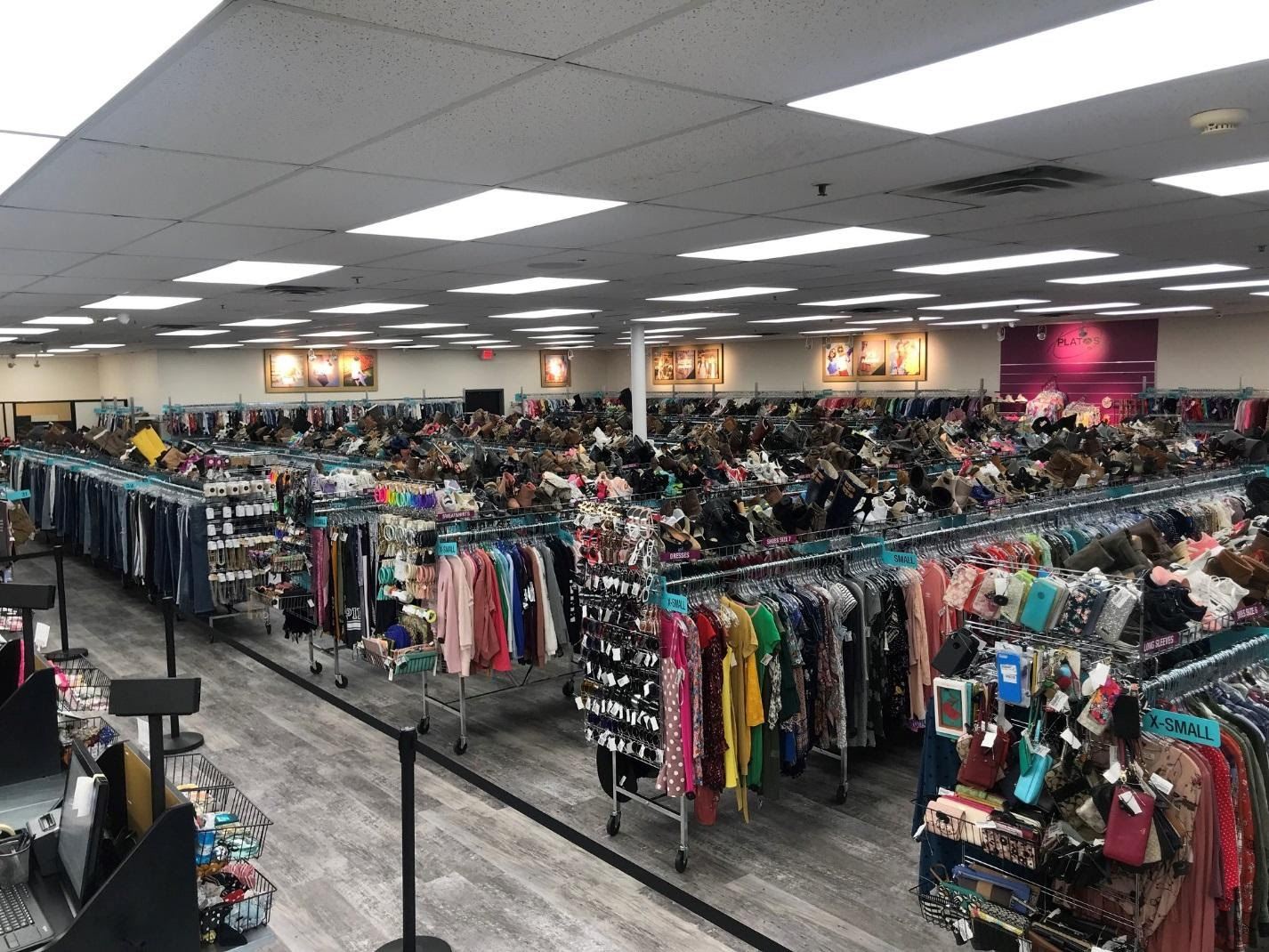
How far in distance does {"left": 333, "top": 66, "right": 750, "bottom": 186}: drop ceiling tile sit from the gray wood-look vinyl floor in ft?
10.7

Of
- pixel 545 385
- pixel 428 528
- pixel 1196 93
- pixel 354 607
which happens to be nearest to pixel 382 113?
pixel 1196 93

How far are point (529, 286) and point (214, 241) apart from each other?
3.60 meters

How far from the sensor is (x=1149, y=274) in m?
9.16

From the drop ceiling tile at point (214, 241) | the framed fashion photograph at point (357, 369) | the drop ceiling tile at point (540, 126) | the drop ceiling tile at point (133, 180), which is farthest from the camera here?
the framed fashion photograph at point (357, 369)

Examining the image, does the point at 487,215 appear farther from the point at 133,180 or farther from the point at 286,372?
the point at 286,372

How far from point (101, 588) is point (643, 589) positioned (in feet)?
29.6

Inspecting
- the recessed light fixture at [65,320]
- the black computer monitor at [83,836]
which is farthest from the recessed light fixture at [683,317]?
the black computer monitor at [83,836]

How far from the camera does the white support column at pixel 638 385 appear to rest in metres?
14.6

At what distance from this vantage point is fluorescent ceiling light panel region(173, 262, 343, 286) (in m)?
7.00

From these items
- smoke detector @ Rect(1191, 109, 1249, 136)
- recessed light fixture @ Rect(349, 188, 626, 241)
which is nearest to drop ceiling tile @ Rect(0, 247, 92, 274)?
recessed light fixture @ Rect(349, 188, 626, 241)

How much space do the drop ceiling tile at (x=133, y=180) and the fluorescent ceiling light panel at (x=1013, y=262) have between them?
19.5 feet

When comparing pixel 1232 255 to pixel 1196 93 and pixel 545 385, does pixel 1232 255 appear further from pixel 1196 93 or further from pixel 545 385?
pixel 545 385

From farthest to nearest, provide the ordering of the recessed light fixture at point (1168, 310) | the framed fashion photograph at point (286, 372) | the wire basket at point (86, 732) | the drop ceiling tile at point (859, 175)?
the framed fashion photograph at point (286, 372) → the recessed light fixture at point (1168, 310) → the drop ceiling tile at point (859, 175) → the wire basket at point (86, 732)

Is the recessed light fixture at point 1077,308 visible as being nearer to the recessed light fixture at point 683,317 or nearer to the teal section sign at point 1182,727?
the recessed light fixture at point 683,317
